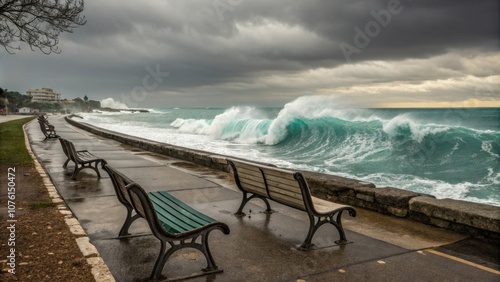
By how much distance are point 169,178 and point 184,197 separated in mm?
2013

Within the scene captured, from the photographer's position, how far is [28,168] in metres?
9.07

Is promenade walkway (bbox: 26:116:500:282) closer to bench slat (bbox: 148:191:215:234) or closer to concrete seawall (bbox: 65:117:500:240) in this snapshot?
concrete seawall (bbox: 65:117:500:240)

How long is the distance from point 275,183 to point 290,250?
896 mm

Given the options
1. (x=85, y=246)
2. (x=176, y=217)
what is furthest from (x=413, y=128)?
(x=85, y=246)

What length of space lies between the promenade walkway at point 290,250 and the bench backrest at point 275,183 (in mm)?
449

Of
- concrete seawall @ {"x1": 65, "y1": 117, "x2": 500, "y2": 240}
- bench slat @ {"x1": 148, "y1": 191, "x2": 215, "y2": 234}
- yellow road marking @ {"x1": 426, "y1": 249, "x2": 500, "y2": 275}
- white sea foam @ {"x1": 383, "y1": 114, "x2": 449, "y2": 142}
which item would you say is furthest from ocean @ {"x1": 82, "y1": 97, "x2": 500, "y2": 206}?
bench slat @ {"x1": 148, "y1": 191, "x2": 215, "y2": 234}

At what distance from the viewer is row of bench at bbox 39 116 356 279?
10.5 feet

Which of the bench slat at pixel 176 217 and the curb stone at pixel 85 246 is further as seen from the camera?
the bench slat at pixel 176 217

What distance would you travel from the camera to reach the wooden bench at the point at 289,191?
4102 mm

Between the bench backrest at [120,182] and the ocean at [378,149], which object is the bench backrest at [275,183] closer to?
the bench backrest at [120,182]

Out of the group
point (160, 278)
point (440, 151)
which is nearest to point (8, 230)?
point (160, 278)

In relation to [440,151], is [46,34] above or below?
above

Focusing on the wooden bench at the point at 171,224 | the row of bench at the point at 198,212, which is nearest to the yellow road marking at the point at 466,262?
the row of bench at the point at 198,212

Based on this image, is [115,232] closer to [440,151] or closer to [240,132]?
[440,151]
